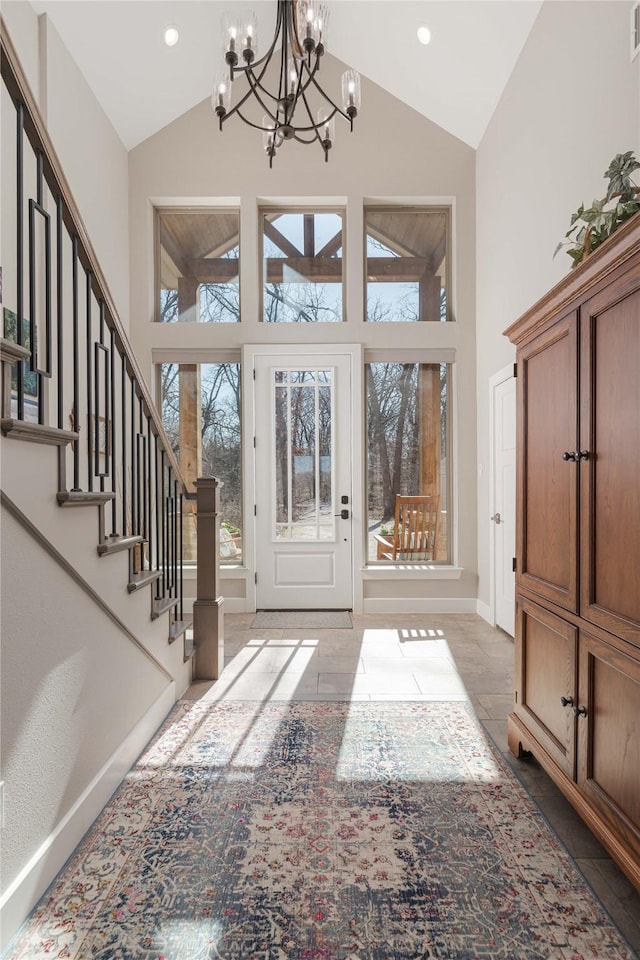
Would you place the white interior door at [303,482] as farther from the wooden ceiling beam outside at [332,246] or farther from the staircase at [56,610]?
the staircase at [56,610]

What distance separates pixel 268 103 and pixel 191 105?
685 millimetres

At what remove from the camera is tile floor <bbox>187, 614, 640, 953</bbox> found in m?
2.05

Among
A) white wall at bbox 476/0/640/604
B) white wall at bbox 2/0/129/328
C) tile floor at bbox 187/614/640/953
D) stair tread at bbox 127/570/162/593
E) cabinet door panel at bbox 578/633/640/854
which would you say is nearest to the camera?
cabinet door panel at bbox 578/633/640/854

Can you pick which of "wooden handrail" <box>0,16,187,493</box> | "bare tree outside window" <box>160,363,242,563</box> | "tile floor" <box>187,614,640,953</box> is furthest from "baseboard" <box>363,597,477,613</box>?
"wooden handrail" <box>0,16,187,493</box>

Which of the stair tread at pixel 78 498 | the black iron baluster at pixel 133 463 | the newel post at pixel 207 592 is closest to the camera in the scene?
the stair tread at pixel 78 498

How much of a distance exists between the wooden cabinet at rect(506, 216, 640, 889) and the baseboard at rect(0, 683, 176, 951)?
157 cm

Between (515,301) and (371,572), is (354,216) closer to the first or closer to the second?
(515,301)

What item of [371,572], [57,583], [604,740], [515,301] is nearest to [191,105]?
[515,301]

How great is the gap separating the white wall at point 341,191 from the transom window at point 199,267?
163mm

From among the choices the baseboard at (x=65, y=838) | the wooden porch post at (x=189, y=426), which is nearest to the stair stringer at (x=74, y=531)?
the baseboard at (x=65, y=838)

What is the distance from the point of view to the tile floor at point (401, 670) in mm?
2051

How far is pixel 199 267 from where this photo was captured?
5.13 m

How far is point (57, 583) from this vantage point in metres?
1.65

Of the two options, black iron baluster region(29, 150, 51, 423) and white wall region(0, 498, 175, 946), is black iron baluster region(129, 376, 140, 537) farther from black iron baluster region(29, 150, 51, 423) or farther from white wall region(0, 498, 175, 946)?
black iron baluster region(29, 150, 51, 423)
